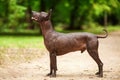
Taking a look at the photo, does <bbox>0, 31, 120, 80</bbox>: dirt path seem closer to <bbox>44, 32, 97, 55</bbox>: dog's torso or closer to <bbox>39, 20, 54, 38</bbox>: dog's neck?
<bbox>44, 32, 97, 55</bbox>: dog's torso

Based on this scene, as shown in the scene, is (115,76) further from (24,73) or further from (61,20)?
(61,20)

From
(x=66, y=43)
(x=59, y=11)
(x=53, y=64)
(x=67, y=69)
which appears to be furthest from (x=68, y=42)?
(x=59, y=11)

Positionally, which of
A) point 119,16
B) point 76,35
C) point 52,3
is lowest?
point 119,16

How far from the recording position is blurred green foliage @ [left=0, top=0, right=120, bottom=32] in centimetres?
3828

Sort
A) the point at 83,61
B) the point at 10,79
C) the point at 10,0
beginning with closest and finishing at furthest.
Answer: the point at 10,79 < the point at 83,61 < the point at 10,0

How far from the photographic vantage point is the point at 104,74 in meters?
13.8

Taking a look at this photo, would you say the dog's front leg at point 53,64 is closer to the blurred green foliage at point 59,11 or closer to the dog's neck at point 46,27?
the dog's neck at point 46,27

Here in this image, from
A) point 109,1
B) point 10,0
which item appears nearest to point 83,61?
point 10,0

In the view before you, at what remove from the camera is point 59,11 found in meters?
47.8

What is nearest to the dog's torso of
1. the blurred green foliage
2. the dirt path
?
the dirt path

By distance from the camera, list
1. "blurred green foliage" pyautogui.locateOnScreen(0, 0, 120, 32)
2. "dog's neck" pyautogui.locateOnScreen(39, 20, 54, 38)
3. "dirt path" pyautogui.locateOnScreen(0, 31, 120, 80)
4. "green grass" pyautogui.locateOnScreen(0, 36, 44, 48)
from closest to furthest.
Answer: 1. "dirt path" pyautogui.locateOnScreen(0, 31, 120, 80)
2. "dog's neck" pyautogui.locateOnScreen(39, 20, 54, 38)
3. "green grass" pyautogui.locateOnScreen(0, 36, 44, 48)
4. "blurred green foliage" pyautogui.locateOnScreen(0, 0, 120, 32)

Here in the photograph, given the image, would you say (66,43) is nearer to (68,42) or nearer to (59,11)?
(68,42)

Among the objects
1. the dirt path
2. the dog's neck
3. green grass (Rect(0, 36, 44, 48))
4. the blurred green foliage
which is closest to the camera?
the dirt path

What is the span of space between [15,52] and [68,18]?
102ft
